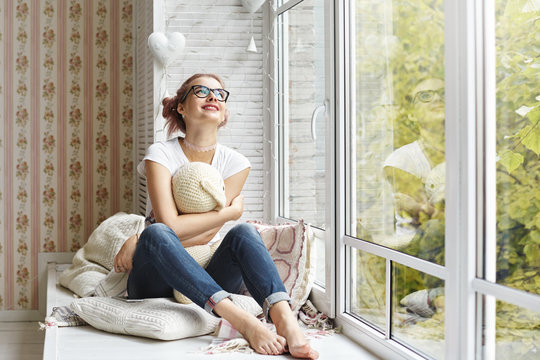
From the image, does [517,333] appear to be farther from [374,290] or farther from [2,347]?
[2,347]

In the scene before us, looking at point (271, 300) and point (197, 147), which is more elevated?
point (197, 147)

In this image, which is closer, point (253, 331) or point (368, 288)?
point (253, 331)

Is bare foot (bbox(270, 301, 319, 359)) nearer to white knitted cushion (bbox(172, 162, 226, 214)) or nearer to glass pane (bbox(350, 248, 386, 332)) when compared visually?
glass pane (bbox(350, 248, 386, 332))

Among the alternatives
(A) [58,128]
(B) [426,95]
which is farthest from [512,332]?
(A) [58,128]

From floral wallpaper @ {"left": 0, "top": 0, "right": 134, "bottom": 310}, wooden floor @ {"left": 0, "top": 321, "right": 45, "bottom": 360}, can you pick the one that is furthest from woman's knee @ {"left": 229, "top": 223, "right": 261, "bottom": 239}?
floral wallpaper @ {"left": 0, "top": 0, "right": 134, "bottom": 310}

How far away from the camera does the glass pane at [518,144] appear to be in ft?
4.52

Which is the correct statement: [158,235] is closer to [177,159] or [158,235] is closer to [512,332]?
[177,159]

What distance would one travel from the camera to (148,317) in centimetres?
218

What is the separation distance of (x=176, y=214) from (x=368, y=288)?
69 centimetres

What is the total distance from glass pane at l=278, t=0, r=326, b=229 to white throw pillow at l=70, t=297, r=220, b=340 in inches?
25.2

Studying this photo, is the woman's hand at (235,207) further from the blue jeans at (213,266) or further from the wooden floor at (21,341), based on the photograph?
the wooden floor at (21,341)

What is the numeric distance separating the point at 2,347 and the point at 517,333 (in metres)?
2.80

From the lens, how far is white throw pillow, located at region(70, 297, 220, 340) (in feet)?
7.05

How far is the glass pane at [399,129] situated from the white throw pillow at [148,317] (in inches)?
23.6
